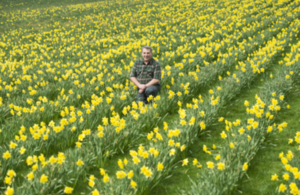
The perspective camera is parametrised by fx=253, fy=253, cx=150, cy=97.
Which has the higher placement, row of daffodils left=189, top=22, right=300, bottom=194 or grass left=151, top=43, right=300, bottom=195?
row of daffodils left=189, top=22, right=300, bottom=194

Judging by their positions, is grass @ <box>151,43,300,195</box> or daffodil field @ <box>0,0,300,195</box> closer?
daffodil field @ <box>0,0,300,195</box>

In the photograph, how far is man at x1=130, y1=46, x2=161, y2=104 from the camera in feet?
17.7

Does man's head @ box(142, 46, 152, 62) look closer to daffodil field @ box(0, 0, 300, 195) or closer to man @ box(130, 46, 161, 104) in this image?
man @ box(130, 46, 161, 104)

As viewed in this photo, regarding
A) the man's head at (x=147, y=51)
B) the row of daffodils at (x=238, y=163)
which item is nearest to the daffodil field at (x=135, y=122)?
the row of daffodils at (x=238, y=163)

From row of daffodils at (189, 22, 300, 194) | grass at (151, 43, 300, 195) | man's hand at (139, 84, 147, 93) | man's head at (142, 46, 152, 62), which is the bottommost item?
grass at (151, 43, 300, 195)

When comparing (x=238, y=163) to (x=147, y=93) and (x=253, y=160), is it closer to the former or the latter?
(x=253, y=160)

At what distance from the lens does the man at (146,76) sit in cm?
539

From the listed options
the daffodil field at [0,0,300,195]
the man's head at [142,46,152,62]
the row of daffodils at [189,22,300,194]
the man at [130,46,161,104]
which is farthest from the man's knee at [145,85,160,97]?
the row of daffodils at [189,22,300,194]

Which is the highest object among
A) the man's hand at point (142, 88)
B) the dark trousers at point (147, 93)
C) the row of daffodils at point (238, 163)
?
the man's hand at point (142, 88)

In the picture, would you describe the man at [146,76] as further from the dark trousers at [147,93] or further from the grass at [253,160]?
the grass at [253,160]

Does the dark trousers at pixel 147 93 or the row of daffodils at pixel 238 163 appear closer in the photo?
the row of daffodils at pixel 238 163

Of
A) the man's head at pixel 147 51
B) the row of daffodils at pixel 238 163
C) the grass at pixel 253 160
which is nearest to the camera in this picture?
the row of daffodils at pixel 238 163

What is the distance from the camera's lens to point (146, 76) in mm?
5617

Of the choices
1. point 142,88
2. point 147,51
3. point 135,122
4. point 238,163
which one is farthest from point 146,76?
point 238,163
